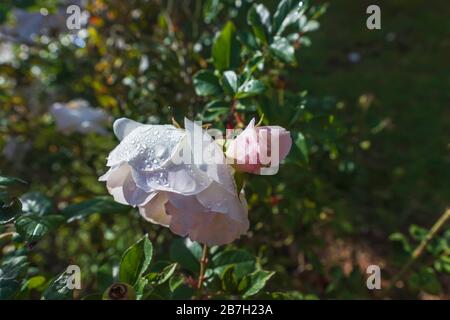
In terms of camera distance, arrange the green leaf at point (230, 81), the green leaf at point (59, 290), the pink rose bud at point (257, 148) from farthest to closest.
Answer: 1. the green leaf at point (230, 81)
2. the green leaf at point (59, 290)
3. the pink rose bud at point (257, 148)

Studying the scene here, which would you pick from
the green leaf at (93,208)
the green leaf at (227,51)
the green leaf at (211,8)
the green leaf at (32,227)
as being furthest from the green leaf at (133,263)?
the green leaf at (211,8)

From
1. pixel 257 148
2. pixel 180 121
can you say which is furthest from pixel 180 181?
pixel 180 121

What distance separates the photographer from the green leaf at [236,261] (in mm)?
894

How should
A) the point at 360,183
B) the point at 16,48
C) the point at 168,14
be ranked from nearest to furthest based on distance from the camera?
the point at 168,14
the point at 16,48
the point at 360,183

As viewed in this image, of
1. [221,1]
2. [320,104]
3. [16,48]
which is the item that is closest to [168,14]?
[221,1]

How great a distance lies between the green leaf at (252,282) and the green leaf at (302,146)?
210mm

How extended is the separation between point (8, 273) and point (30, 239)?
56mm

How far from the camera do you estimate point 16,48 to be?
171cm

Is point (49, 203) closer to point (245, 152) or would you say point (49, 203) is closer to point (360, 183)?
point (245, 152)

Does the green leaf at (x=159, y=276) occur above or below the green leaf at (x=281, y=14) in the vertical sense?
below

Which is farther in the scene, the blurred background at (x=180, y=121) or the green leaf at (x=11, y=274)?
the blurred background at (x=180, y=121)

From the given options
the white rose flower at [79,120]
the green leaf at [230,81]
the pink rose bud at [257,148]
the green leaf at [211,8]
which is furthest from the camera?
the white rose flower at [79,120]

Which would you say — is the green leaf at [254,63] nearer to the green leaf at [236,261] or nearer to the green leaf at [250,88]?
the green leaf at [250,88]

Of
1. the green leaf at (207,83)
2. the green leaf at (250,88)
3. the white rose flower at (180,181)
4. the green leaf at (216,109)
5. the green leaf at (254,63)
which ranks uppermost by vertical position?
the green leaf at (254,63)
